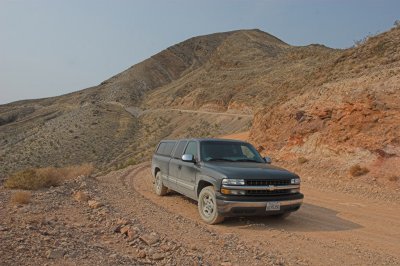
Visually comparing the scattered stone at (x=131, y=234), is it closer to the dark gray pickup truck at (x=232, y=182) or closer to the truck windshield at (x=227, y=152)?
the dark gray pickup truck at (x=232, y=182)

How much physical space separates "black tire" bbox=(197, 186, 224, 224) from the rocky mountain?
25.4 feet

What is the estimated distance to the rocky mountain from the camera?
15.3 meters

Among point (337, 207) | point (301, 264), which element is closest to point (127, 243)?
point (301, 264)

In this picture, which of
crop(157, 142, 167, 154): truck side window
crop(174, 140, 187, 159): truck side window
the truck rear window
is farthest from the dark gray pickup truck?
crop(157, 142, 167, 154): truck side window

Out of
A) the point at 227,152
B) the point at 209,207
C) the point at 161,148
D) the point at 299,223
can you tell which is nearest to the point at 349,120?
the point at 161,148

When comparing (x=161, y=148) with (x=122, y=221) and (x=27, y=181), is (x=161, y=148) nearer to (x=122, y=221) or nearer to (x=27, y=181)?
(x=27, y=181)

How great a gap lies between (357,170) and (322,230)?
682 cm

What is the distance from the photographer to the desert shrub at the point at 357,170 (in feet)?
44.1

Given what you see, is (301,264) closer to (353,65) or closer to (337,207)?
(337,207)

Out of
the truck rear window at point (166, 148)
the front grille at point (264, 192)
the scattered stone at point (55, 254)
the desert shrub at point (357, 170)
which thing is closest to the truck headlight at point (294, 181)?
the front grille at point (264, 192)

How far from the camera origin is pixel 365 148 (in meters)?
14.4

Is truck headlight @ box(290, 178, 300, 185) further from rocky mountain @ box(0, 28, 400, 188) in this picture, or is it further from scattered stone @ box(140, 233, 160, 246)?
rocky mountain @ box(0, 28, 400, 188)

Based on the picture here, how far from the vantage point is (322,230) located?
757 centimetres

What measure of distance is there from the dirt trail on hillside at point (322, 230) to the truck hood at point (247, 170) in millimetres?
1020
